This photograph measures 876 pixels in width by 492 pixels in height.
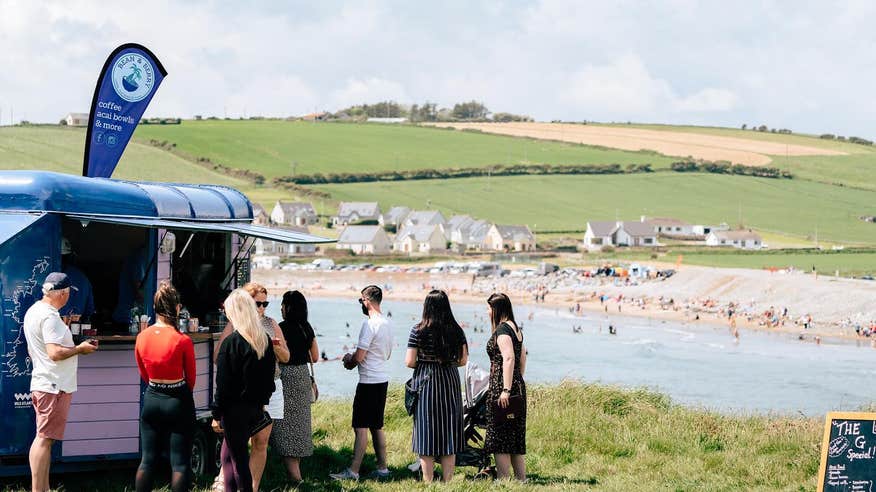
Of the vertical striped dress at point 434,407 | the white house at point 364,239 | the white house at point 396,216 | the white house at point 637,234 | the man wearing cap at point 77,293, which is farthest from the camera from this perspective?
the white house at point 396,216

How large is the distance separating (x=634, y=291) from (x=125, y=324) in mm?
77392

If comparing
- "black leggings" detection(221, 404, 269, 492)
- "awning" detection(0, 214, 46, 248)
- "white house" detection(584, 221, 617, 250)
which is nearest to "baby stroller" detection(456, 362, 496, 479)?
"black leggings" detection(221, 404, 269, 492)

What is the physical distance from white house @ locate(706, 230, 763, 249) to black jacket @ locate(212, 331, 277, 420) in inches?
4443

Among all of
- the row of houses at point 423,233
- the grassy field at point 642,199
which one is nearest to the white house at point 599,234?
the grassy field at point 642,199

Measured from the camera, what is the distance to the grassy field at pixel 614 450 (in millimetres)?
10047

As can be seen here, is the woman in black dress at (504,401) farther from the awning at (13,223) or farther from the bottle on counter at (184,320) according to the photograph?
the awning at (13,223)

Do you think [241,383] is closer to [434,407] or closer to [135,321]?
[135,321]

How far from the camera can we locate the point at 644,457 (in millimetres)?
11305

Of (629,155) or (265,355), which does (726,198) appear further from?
(265,355)

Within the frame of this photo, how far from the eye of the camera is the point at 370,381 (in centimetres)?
1073

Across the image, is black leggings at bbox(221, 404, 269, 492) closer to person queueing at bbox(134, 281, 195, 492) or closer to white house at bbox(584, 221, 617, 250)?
person queueing at bbox(134, 281, 195, 492)

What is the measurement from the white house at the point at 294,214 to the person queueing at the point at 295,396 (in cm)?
10554

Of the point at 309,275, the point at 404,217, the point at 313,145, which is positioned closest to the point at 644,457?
the point at 309,275

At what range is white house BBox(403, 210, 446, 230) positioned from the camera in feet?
404
